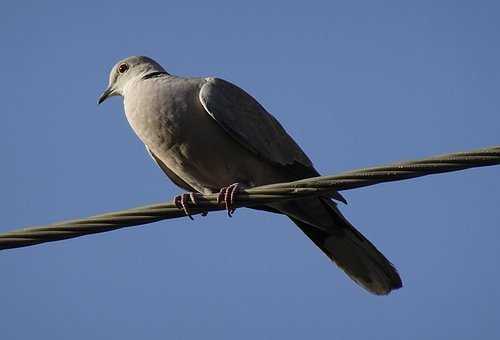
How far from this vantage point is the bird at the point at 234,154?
654cm

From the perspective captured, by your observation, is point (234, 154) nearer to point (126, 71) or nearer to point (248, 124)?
point (248, 124)

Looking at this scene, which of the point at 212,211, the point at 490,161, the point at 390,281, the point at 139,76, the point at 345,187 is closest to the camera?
the point at 490,161

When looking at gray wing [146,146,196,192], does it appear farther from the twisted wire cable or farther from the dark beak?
the twisted wire cable

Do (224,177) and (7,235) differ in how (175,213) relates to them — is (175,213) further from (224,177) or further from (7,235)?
(224,177)

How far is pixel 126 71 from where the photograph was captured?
8.02 m

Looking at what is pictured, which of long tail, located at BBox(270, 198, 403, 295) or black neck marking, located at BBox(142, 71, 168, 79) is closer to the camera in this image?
long tail, located at BBox(270, 198, 403, 295)

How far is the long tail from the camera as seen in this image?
6418 millimetres

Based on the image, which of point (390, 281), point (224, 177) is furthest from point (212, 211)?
point (390, 281)

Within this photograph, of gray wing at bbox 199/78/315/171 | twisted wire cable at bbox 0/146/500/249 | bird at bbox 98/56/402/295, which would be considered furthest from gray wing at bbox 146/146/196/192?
twisted wire cable at bbox 0/146/500/249

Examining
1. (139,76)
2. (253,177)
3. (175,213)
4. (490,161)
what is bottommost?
(490,161)

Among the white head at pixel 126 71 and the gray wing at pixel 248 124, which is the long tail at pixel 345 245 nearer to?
the gray wing at pixel 248 124

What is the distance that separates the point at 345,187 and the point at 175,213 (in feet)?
2.83

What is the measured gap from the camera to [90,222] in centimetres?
439

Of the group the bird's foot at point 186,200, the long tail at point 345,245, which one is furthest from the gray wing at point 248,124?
the bird's foot at point 186,200
